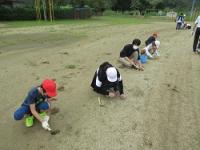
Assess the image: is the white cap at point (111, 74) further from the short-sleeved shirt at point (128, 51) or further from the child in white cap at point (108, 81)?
the short-sleeved shirt at point (128, 51)

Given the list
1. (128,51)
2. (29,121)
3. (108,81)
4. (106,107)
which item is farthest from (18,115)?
(128,51)

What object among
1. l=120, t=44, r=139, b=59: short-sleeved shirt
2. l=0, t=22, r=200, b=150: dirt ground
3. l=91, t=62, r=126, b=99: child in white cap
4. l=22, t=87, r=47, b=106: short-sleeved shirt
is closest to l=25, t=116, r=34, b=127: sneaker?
l=0, t=22, r=200, b=150: dirt ground

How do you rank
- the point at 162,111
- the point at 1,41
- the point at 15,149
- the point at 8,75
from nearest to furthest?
the point at 15,149
the point at 162,111
the point at 8,75
the point at 1,41

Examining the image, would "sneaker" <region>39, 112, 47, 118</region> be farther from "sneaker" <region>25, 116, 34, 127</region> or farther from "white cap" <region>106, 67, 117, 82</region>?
"white cap" <region>106, 67, 117, 82</region>

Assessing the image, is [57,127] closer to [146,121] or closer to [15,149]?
[15,149]

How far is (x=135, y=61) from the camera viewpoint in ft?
21.8

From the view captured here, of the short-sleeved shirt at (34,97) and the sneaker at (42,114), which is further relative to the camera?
the sneaker at (42,114)

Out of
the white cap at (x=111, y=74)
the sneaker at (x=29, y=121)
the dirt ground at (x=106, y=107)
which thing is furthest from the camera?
the white cap at (x=111, y=74)

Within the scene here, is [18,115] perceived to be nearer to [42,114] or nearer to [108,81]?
[42,114]

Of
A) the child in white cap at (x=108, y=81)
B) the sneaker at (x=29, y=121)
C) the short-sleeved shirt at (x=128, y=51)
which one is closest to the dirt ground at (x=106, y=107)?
the sneaker at (x=29, y=121)

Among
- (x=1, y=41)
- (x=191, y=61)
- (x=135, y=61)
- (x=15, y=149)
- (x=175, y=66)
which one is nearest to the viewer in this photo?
(x=15, y=149)

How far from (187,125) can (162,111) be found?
0.53 meters

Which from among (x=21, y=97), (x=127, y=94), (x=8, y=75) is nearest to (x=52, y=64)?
(x=8, y=75)

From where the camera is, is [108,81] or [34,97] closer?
[34,97]
